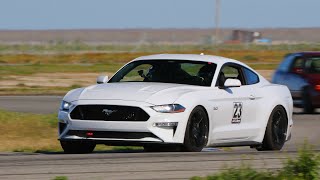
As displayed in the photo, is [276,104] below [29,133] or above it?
above

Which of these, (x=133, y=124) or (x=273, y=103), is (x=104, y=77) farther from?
A: (x=273, y=103)

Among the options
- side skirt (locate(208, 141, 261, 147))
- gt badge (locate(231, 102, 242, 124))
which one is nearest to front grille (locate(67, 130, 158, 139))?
side skirt (locate(208, 141, 261, 147))

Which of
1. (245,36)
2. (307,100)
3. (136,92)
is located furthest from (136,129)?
(245,36)

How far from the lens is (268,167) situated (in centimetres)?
1258

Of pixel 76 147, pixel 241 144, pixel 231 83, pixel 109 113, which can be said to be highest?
pixel 231 83

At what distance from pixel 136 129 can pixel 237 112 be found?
218cm

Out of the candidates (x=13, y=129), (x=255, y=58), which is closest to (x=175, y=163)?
(x=13, y=129)

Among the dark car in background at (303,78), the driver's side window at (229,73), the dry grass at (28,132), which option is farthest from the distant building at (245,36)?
the driver's side window at (229,73)

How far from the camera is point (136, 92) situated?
600 inches

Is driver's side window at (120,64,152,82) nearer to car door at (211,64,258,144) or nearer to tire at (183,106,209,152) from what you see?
car door at (211,64,258,144)

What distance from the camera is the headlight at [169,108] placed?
15.0 meters

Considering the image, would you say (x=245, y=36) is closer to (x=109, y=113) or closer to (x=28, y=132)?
(x=28, y=132)

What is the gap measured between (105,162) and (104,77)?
3828 millimetres

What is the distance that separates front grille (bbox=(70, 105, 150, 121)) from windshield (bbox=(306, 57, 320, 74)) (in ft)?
46.6
